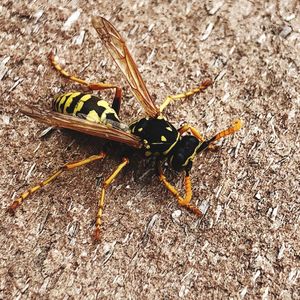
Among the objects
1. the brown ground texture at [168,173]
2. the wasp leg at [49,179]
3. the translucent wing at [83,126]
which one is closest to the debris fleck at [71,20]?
the brown ground texture at [168,173]

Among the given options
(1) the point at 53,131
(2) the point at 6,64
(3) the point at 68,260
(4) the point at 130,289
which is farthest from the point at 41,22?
(4) the point at 130,289

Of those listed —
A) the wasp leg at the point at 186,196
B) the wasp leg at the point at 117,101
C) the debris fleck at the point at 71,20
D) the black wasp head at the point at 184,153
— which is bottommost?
the wasp leg at the point at 186,196

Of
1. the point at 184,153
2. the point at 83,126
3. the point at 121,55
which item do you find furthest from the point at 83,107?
the point at 184,153

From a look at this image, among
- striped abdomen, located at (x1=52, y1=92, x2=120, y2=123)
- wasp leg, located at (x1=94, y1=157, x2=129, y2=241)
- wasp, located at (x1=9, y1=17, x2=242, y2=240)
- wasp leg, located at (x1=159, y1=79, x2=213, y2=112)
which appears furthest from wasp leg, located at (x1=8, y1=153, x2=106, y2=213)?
wasp leg, located at (x1=159, y1=79, x2=213, y2=112)

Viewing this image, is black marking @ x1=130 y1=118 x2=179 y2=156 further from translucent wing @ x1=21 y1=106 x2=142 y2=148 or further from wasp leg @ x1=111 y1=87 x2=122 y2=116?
wasp leg @ x1=111 y1=87 x2=122 y2=116

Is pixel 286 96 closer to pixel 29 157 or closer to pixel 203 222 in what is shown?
pixel 203 222

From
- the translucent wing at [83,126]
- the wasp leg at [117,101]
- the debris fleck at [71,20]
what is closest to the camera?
the translucent wing at [83,126]

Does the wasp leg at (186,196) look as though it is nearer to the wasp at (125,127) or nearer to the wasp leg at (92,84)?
the wasp at (125,127)
